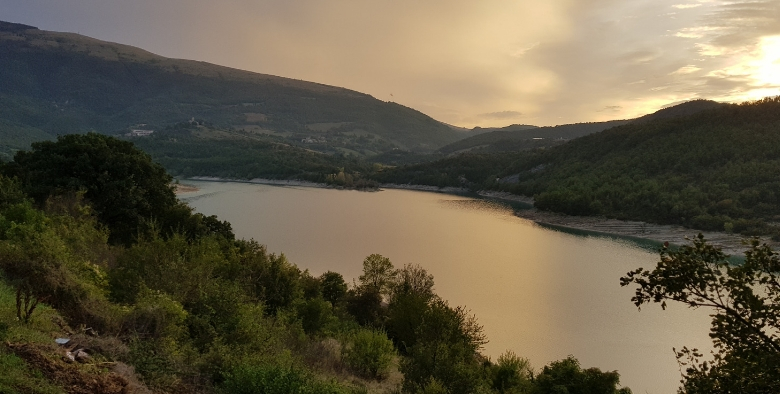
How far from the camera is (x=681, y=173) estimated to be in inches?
2265

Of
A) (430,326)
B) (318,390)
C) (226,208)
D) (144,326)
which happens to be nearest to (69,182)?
(144,326)

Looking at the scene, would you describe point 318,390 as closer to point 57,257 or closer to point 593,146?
point 57,257

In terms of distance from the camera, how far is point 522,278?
1133 inches

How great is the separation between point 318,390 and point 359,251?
27.5 metres

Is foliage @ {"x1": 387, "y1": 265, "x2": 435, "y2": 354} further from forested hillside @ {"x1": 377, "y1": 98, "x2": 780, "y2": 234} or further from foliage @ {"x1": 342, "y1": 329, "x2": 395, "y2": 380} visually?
forested hillside @ {"x1": 377, "y1": 98, "x2": 780, "y2": 234}

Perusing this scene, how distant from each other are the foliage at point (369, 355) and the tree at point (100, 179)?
985cm

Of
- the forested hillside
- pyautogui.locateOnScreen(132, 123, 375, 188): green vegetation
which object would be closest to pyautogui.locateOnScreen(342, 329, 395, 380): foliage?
the forested hillside

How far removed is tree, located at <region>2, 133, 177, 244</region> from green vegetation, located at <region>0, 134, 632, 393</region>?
0.21ft

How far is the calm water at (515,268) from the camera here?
61.7 ft

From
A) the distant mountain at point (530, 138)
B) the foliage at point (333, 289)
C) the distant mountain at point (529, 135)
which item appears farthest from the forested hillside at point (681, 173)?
the distant mountain at point (529, 135)

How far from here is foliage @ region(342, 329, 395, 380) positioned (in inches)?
453

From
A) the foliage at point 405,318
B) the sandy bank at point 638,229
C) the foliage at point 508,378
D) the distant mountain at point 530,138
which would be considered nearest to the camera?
the foliage at point 508,378

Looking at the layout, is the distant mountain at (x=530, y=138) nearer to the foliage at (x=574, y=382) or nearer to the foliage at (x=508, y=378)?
the foliage at (x=508, y=378)

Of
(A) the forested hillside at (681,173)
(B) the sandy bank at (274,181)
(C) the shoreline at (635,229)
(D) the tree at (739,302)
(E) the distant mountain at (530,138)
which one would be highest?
(E) the distant mountain at (530,138)
